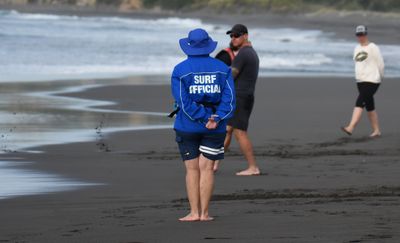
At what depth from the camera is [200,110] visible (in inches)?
323

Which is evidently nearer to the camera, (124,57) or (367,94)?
(367,94)

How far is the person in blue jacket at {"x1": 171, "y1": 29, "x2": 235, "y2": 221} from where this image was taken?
26.9ft

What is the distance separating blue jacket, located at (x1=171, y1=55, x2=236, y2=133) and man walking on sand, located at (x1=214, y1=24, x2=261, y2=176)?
3002 millimetres

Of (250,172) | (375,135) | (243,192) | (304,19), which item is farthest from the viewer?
(304,19)

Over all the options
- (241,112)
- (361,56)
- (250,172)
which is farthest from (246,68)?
(361,56)

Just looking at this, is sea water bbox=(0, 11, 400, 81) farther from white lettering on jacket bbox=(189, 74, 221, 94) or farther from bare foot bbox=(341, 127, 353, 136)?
white lettering on jacket bbox=(189, 74, 221, 94)

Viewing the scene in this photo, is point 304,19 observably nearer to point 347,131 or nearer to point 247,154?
point 347,131

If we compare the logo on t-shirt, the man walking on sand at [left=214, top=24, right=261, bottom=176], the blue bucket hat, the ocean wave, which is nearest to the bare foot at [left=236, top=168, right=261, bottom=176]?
the man walking on sand at [left=214, top=24, right=261, bottom=176]

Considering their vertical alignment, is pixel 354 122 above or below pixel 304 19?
above

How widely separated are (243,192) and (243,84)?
6.07 feet

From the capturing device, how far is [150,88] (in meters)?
23.5

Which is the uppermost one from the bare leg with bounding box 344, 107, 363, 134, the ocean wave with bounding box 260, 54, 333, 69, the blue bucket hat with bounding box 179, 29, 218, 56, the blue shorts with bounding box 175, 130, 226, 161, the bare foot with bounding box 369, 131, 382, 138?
the blue bucket hat with bounding box 179, 29, 218, 56

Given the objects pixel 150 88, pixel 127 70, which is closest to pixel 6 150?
pixel 150 88

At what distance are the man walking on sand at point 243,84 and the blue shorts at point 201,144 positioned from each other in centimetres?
291
